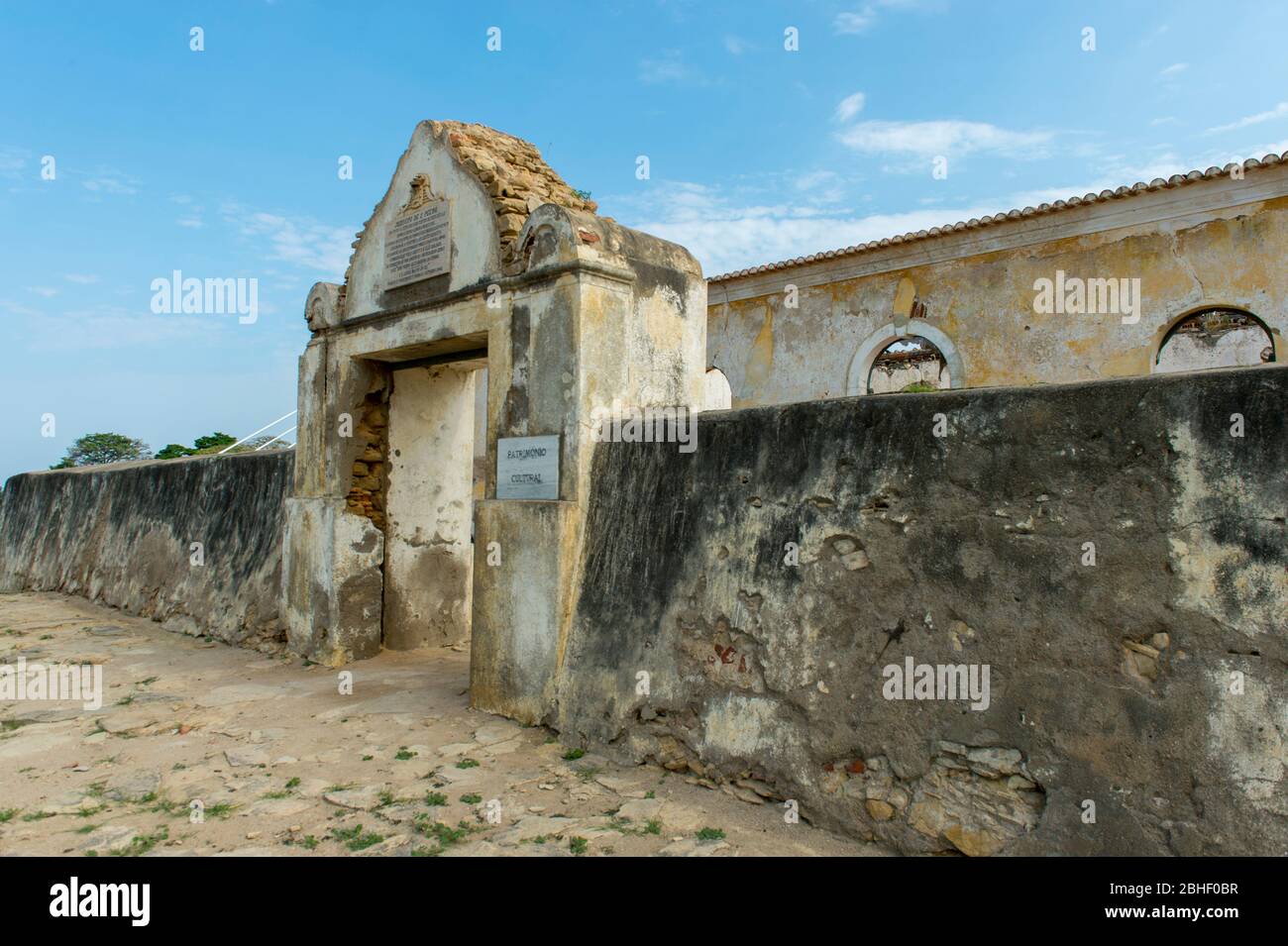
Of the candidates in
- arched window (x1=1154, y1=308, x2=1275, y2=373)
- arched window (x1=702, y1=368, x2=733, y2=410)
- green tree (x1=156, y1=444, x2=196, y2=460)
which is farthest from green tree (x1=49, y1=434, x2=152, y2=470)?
arched window (x1=1154, y1=308, x2=1275, y2=373)

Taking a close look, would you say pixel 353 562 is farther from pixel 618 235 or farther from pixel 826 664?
pixel 826 664

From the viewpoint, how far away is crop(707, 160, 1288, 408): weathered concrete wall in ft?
30.8

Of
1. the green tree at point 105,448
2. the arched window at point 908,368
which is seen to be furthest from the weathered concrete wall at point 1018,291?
the green tree at point 105,448

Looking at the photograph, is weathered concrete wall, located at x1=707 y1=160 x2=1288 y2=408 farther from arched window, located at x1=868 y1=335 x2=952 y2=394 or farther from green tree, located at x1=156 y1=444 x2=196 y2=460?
green tree, located at x1=156 y1=444 x2=196 y2=460

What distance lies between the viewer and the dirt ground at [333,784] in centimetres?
358

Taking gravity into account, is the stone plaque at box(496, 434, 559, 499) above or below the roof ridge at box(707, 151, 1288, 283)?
below

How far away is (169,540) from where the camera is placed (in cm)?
975

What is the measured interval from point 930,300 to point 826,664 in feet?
29.1

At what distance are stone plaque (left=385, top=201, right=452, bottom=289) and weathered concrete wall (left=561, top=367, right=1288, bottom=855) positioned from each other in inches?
105

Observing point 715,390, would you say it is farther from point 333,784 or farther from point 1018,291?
point 333,784

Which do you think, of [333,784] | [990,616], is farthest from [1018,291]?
[333,784]

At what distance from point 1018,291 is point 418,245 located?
305 inches

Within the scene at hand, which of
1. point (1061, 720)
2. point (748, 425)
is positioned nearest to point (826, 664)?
point (1061, 720)

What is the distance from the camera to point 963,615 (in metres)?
3.36
